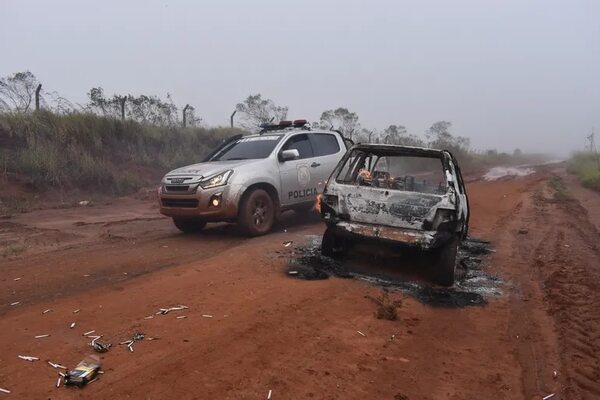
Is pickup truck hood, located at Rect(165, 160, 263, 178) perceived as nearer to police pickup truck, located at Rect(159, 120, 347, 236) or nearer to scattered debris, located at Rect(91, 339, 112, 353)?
police pickup truck, located at Rect(159, 120, 347, 236)

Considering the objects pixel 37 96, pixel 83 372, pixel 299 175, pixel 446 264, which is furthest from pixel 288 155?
pixel 37 96

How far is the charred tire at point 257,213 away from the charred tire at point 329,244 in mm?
1823

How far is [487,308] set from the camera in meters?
5.33

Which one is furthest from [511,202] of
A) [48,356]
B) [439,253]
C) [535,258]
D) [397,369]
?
[48,356]

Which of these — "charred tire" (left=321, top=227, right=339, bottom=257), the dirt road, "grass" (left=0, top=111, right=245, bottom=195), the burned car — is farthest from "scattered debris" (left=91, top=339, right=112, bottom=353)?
"grass" (left=0, top=111, right=245, bottom=195)

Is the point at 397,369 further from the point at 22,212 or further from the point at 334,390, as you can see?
the point at 22,212

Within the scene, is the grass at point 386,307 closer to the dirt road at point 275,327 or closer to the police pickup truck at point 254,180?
the dirt road at point 275,327

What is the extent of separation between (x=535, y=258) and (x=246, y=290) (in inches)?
183

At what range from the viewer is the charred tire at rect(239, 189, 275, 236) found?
8266 millimetres

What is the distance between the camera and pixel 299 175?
9305 mm

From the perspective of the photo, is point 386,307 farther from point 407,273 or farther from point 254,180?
point 254,180

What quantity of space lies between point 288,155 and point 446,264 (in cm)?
375

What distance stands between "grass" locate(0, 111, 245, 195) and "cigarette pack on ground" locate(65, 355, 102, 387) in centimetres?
1145

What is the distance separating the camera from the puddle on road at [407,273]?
5.68m
